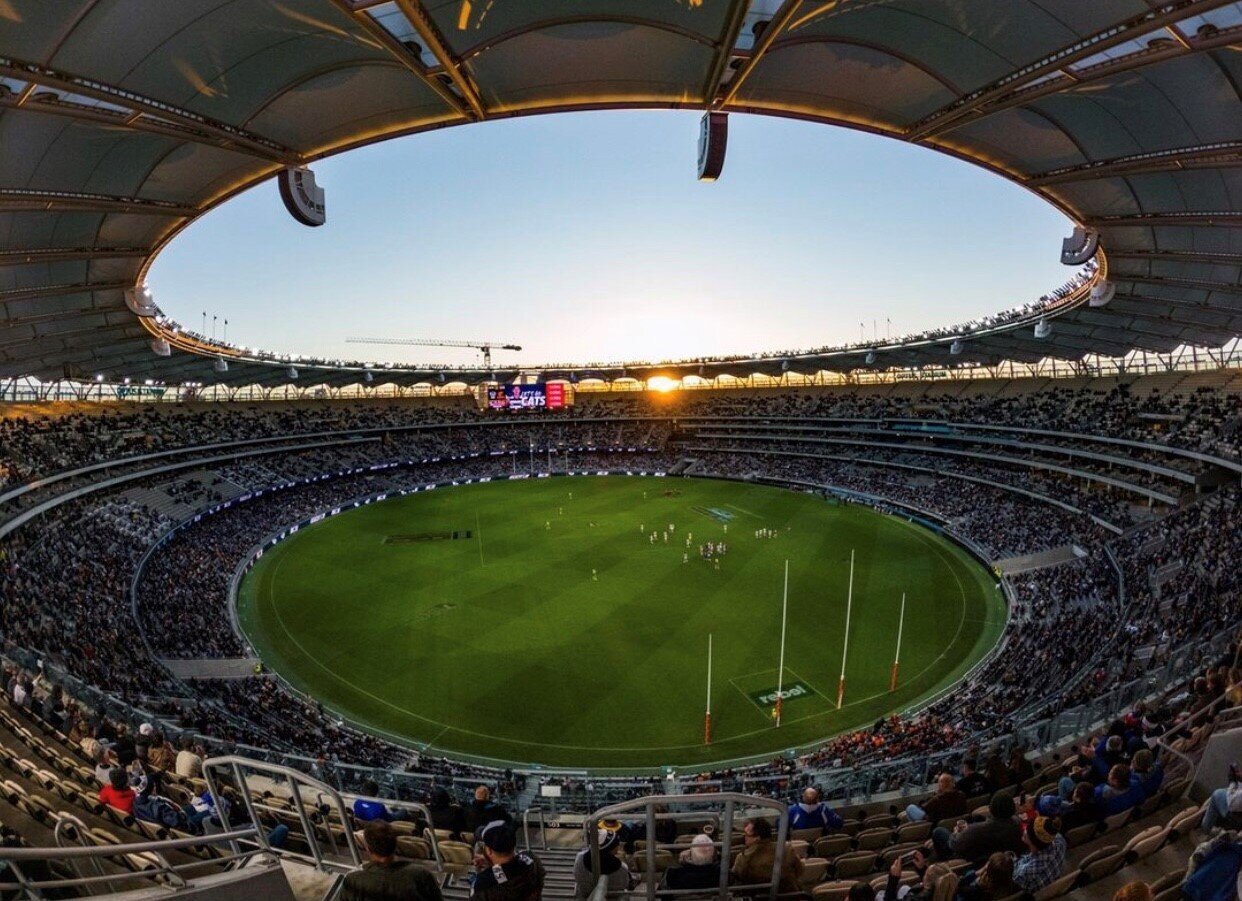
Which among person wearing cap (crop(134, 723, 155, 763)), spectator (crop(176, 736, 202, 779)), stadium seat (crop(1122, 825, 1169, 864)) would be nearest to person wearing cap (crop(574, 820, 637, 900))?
stadium seat (crop(1122, 825, 1169, 864))

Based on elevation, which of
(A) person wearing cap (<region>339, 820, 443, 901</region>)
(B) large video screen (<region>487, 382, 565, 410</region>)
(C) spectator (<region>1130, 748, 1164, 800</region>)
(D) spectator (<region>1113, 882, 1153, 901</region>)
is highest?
(B) large video screen (<region>487, 382, 565, 410</region>)

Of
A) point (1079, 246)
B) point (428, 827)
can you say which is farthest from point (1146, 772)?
point (1079, 246)

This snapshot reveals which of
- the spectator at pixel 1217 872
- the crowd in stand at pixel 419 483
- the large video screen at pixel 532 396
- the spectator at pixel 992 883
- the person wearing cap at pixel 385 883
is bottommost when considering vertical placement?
the crowd in stand at pixel 419 483

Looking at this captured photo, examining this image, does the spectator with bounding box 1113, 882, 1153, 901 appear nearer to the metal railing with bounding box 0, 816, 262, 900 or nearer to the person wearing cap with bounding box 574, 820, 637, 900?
the person wearing cap with bounding box 574, 820, 637, 900

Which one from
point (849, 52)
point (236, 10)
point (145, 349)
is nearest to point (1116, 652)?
point (849, 52)

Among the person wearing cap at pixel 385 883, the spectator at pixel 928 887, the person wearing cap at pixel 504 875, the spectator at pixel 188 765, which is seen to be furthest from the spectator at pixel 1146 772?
the spectator at pixel 188 765

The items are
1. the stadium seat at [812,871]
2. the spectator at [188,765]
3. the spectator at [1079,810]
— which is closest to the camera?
the stadium seat at [812,871]

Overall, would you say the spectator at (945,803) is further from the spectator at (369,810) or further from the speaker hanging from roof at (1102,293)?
the speaker hanging from roof at (1102,293)
